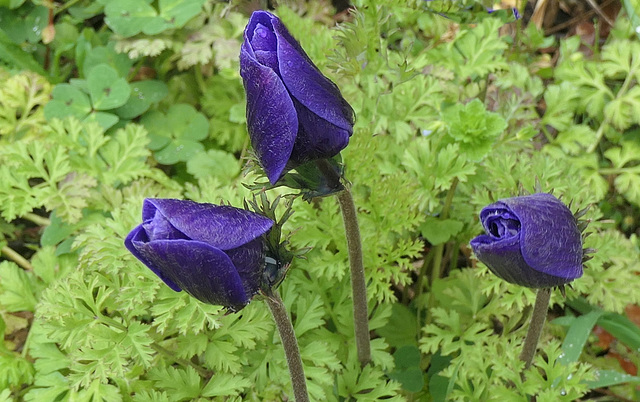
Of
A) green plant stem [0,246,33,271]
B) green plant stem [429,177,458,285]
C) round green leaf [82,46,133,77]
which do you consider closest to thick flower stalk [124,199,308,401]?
green plant stem [429,177,458,285]

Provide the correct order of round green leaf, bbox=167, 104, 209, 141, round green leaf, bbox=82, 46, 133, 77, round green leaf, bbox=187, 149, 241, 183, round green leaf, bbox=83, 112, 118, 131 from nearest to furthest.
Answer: round green leaf, bbox=187, 149, 241, 183 < round green leaf, bbox=83, 112, 118, 131 < round green leaf, bbox=167, 104, 209, 141 < round green leaf, bbox=82, 46, 133, 77

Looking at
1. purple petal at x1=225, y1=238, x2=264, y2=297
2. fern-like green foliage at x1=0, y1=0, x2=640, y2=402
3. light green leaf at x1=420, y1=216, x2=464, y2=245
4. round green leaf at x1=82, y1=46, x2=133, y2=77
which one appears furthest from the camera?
round green leaf at x1=82, y1=46, x2=133, y2=77

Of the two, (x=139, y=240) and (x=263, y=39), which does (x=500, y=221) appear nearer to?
(x=263, y=39)

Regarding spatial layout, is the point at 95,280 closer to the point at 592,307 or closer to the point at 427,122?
the point at 427,122

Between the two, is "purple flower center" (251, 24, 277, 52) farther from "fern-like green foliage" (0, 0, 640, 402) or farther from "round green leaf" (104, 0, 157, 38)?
"round green leaf" (104, 0, 157, 38)

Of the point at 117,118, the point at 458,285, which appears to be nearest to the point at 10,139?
the point at 117,118

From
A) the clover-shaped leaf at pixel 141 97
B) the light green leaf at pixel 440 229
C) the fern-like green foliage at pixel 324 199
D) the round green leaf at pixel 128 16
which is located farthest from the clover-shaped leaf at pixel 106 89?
the light green leaf at pixel 440 229

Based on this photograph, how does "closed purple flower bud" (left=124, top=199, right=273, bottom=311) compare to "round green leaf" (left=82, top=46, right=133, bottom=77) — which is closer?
"closed purple flower bud" (left=124, top=199, right=273, bottom=311)
